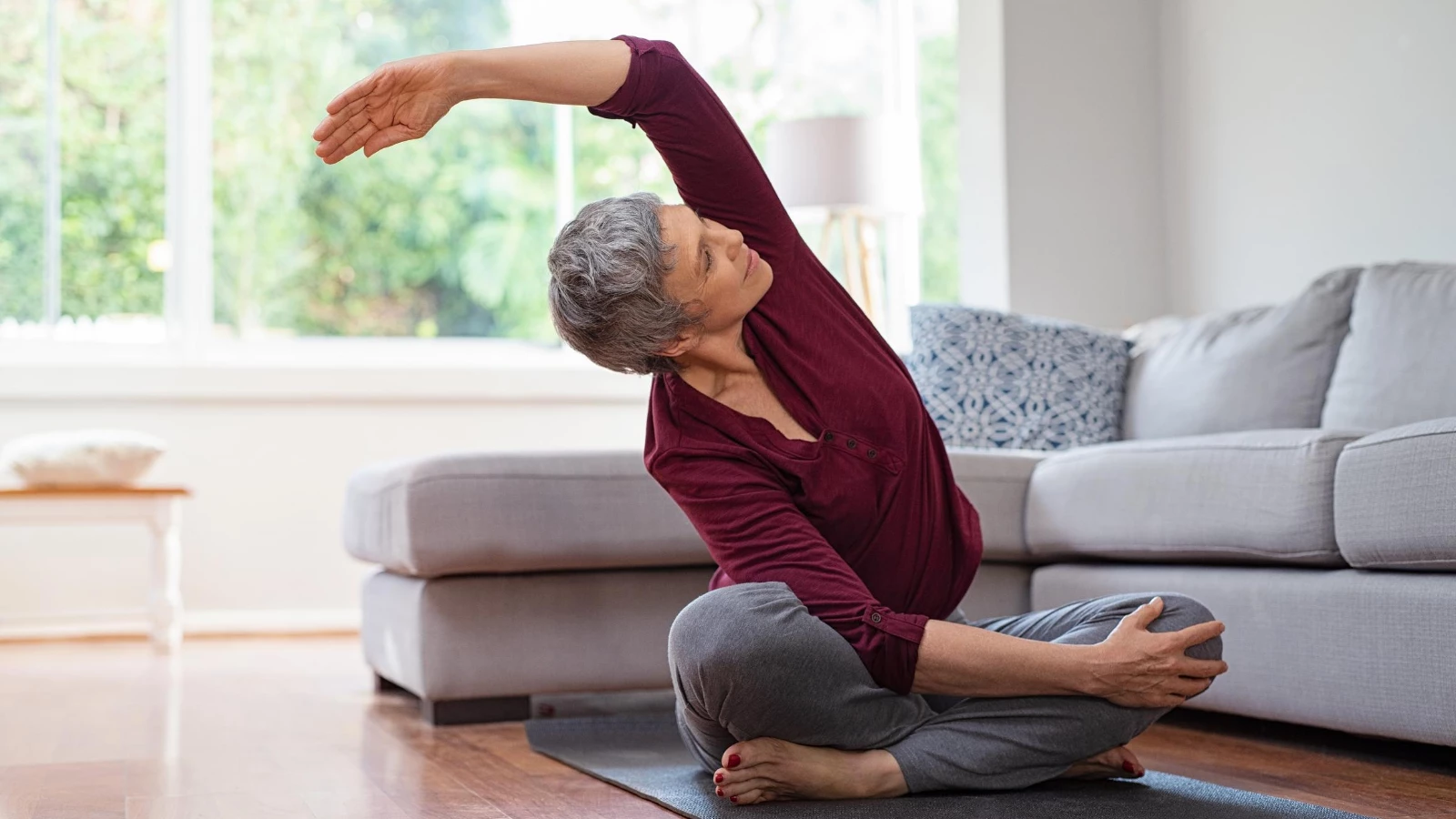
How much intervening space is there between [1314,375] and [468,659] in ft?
5.83

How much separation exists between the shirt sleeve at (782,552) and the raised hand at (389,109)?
1.67 feet

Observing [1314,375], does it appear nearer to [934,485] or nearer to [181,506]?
[934,485]

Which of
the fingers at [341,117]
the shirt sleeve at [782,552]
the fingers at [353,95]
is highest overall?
the fingers at [353,95]

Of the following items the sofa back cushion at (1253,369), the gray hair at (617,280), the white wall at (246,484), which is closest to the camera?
the gray hair at (617,280)

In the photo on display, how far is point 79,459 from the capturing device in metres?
4.23

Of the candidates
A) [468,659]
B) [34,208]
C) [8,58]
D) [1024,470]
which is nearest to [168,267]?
[34,208]

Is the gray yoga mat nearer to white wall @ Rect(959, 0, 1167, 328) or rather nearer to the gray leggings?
the gray leggings

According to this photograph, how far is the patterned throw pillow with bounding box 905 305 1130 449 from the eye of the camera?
11.1 feet

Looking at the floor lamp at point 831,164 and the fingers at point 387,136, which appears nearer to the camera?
the fingers at point 387,136

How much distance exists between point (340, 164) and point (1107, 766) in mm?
4216

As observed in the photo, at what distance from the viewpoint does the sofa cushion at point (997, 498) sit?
2.85m

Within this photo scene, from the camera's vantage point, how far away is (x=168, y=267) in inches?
199

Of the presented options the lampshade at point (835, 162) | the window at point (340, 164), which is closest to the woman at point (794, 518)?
the lampshade at point (835, 162)

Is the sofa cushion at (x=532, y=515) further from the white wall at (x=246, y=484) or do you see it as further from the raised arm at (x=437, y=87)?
the white wall at (x=246, y=484)
